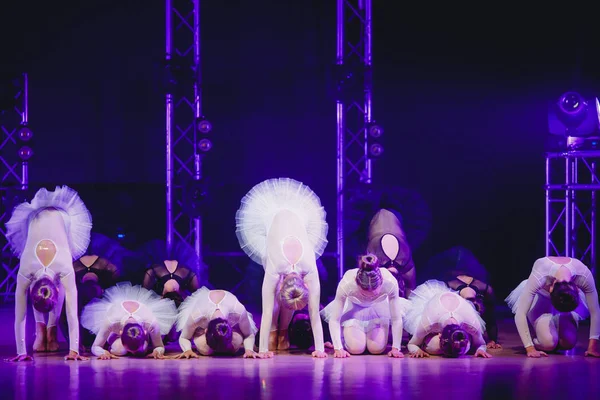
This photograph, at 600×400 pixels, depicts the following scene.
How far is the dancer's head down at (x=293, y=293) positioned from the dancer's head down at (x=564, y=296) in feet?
5.83

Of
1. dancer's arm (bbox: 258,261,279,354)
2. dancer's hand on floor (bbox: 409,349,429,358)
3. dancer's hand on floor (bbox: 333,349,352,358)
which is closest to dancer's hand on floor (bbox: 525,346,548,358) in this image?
dancer's hand on floor (bbox: 409,349,429,358)

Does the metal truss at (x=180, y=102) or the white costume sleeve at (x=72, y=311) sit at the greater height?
the metal truss at (x=180, y=102)

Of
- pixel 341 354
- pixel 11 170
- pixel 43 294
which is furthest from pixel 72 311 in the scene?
pixel 11 170

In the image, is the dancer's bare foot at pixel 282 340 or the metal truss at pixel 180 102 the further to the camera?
the metal truss at pixel 180 102

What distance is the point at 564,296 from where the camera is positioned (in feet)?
19.2

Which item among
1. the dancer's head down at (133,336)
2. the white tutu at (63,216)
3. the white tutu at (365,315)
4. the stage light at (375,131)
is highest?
the stage light at (375,131)

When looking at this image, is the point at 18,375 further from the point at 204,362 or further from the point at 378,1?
the point at 378,1

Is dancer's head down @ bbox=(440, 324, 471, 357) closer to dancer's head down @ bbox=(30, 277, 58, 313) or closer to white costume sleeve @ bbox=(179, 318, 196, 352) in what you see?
white costume sleeve @ bbox=(179, 318, 196, 352)

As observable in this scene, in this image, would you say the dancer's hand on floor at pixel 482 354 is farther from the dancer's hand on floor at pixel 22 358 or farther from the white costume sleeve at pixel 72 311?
the dancer's hand on floor at pixel 22 358

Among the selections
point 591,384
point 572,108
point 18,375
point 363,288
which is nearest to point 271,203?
point 363,288

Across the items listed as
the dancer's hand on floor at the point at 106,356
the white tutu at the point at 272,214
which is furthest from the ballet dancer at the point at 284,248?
the dancer's hand on floor at the point at 106,356

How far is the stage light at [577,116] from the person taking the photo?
784 cm

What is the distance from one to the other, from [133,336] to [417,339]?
6.74 ft

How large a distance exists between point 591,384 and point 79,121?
686 centimetres
